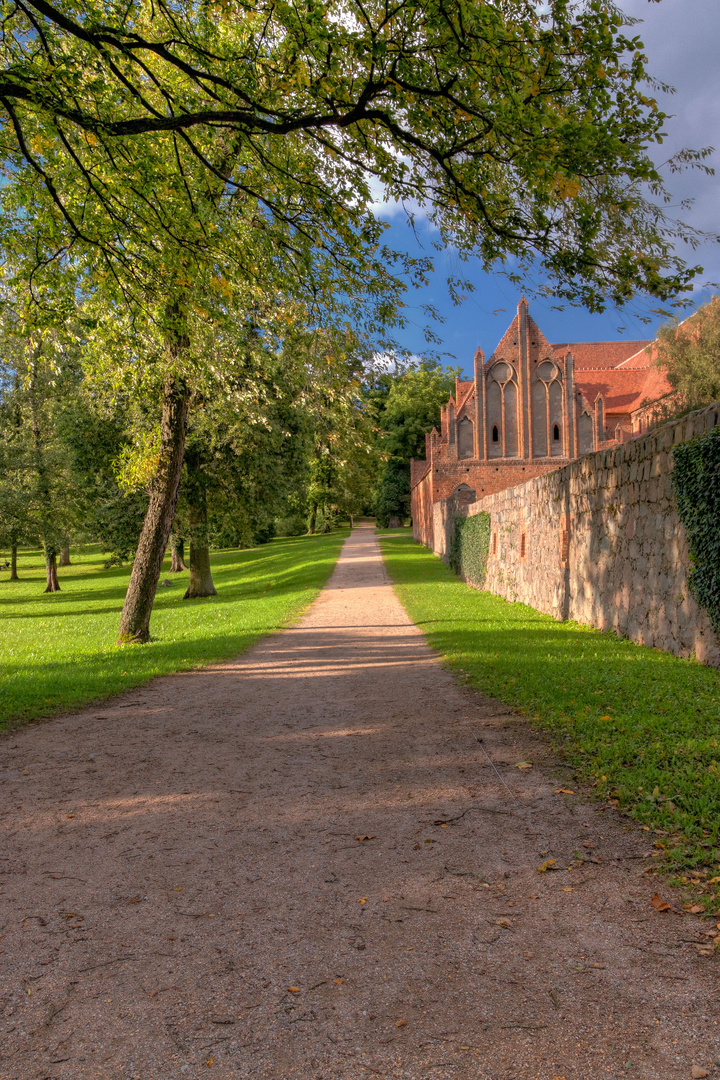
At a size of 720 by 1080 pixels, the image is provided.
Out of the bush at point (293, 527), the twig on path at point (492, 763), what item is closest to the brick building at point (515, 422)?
the bush at point (293, 527)

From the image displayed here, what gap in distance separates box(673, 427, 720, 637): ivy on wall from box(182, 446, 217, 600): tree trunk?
49.0 ft

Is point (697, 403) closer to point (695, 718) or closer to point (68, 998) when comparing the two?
point (695, 718)

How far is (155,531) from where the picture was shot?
1208cm

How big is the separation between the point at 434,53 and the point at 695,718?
6028 mm

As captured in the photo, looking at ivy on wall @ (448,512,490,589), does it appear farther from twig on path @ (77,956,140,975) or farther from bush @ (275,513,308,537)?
bush @ (275,513,308,537)

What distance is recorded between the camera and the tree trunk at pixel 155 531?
12078 mm

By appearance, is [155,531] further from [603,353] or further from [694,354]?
[603,353]

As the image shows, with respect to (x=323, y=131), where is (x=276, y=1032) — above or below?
below

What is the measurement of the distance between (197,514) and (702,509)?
16.2m

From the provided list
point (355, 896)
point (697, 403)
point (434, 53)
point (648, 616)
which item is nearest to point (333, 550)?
point (697, 403)

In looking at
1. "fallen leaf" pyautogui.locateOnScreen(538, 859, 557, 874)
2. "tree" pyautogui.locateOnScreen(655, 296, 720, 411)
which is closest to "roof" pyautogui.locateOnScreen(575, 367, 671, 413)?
"tree" pyautogui.locateOnScreen(655, 296, 720, 411)

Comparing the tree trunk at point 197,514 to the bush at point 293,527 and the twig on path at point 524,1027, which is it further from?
the bush at point 293,527

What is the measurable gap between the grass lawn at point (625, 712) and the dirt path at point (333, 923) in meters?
0.25

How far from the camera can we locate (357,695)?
7598 mm
